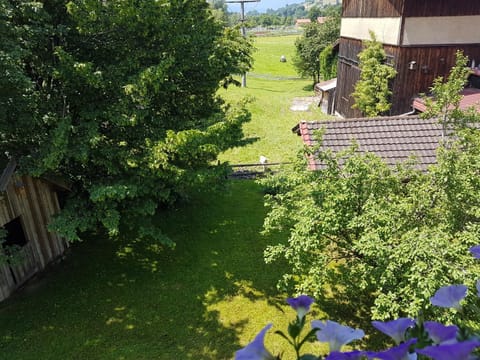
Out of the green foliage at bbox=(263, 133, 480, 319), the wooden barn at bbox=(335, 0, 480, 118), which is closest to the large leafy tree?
the green foliage at bbox=(263, 133, 480, 319)

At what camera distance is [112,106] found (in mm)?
7668

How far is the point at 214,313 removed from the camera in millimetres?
8586

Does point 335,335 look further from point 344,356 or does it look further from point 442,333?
point 442,333

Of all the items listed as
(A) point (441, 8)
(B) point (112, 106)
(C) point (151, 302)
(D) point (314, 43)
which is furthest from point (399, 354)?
(D) point (314, 43)

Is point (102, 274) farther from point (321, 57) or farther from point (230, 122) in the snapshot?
point (321, 57)

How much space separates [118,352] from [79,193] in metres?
3.75

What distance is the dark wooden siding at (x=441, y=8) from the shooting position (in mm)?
15797

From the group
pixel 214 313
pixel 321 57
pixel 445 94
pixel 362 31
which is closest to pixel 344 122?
pixel 445 94

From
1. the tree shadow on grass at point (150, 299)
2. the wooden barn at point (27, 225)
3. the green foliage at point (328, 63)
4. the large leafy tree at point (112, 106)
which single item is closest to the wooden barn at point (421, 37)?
the tree shadow on grass at point (150, 299)

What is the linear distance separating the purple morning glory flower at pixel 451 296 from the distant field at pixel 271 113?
6.42m

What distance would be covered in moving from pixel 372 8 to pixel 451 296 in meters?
20.6

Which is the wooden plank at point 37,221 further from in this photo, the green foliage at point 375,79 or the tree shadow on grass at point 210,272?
the green foliage at point 375,79

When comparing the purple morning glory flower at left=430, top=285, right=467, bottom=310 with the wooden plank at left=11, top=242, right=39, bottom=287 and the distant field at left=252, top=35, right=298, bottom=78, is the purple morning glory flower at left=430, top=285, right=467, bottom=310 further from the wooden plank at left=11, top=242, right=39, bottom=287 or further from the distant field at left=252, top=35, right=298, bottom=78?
the distant field at left=252, top=35, right=298, bottom=78

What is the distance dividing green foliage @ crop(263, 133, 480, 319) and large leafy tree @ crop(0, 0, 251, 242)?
2418mm
